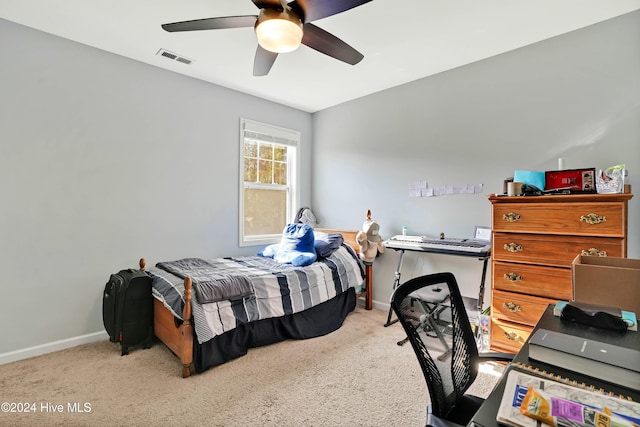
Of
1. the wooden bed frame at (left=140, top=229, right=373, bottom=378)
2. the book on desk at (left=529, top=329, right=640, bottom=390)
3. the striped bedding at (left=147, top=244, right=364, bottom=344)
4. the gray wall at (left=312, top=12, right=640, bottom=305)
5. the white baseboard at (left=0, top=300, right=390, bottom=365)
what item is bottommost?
the white baseboard at (left=0, top=300, right=390, bottom=365)

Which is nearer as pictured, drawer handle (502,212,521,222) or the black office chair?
the black office chair

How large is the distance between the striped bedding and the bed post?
0.15 ft

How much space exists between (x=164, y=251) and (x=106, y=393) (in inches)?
56.4

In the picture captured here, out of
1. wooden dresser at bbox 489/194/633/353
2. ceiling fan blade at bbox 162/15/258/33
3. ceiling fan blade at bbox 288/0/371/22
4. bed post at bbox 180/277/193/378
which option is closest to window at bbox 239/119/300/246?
bed post at bbox 180/277/193/378

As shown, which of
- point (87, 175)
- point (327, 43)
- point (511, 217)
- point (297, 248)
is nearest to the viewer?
point (327, 43)

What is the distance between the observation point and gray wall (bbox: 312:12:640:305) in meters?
2.35

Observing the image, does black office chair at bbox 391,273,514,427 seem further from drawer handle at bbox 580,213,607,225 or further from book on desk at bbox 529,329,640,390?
drawer handle at bbox 580,213,607,225

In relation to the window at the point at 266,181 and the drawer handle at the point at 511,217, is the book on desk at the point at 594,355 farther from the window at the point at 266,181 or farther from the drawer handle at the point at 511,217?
the window at the point at 266,181

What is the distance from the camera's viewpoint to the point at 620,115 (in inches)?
91.6

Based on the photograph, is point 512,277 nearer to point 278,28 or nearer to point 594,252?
point 594,252

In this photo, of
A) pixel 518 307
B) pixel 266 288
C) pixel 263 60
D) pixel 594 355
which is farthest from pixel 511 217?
pixel 263 60

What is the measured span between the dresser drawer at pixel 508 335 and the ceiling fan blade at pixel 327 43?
2.19 metres

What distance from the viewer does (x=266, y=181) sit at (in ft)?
13.7

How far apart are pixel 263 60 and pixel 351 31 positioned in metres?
0.77
